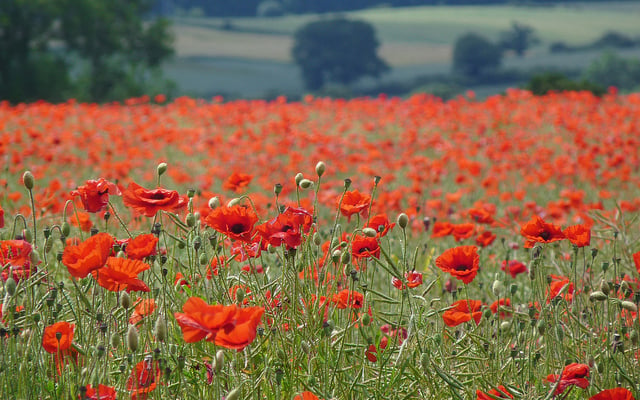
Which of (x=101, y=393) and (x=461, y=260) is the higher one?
(x=461, y=260)

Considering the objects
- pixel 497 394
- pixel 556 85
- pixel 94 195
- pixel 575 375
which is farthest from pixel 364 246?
pixel 556 85

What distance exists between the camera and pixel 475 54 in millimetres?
36594

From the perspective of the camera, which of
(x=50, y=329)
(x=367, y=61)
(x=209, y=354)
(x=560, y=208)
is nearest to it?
(x=50, y=329)

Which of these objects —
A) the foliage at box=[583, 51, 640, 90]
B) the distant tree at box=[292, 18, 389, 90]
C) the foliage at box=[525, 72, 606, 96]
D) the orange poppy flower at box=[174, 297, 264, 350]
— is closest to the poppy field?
the orange poppy flower at box=[174, 297, 264, 350]

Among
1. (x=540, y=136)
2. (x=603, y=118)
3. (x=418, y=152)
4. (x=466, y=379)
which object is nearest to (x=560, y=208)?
(x=466, y=379)

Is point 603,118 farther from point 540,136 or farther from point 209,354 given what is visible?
point 209,354

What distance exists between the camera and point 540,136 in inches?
369

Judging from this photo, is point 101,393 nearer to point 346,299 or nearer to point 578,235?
point 346,299

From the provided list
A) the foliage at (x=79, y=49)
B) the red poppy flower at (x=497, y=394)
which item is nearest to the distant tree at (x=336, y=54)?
the foliage at (x=79, y=49)

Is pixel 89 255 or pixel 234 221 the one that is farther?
pixel 234 221

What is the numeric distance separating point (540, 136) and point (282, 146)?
357 cm

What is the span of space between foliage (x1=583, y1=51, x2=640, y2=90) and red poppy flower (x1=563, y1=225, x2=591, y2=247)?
3206 centimetres

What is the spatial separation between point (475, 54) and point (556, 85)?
70.6 feet

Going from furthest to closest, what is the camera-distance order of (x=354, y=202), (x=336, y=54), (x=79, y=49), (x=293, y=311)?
1. (x=336, y=54)
2. (x=79, y=49)
3. (x=354, y=202)
4. (x=293, y=311)
